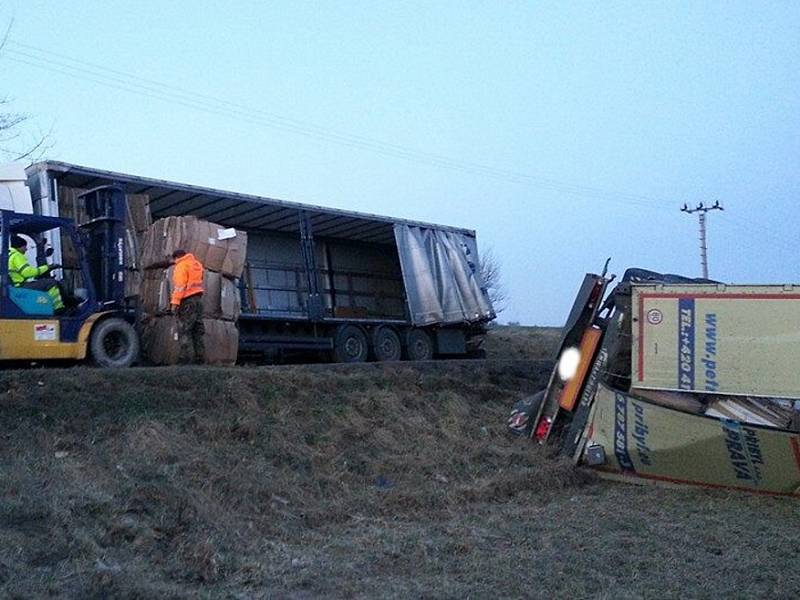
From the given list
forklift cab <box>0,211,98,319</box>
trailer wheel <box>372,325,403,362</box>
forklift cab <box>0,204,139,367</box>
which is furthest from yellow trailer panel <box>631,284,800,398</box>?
trailer wheel <box>372,325,403,362</box>

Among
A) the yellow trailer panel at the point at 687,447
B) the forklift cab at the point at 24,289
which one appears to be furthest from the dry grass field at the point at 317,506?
the forklift cab at the point at 24,289

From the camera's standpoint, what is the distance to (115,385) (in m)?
9.75

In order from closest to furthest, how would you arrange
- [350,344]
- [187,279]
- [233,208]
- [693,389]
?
[693,389] → [187,279] → [233,208] → [350,344]

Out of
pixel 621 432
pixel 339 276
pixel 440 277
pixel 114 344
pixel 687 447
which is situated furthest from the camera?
pixel 339 276

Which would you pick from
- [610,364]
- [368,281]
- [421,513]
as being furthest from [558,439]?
[368,281]

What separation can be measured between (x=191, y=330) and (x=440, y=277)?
6.81 metres

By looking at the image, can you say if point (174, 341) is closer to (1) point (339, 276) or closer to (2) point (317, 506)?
(2) point (317, 506)

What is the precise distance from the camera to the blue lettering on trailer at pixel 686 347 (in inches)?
373

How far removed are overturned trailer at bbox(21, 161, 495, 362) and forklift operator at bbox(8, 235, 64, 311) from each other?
2.35 metres

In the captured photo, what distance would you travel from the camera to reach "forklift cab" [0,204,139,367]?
34.2 ft

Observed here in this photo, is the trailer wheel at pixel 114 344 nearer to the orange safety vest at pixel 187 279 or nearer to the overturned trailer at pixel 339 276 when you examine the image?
the orange safety vest at pixel 187 279

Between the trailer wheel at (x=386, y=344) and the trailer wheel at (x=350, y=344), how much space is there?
0.19 m

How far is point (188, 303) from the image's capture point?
12383 mm

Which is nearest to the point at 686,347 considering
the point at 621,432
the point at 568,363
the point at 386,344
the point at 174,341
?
the point at 621,432
